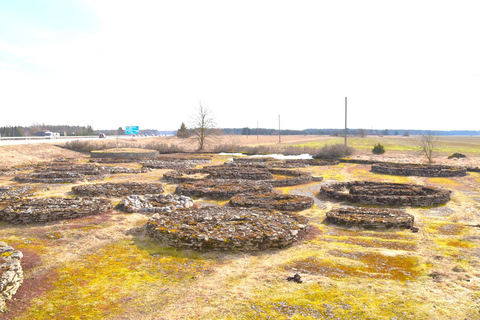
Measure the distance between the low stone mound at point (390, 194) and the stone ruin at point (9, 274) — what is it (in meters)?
13.1

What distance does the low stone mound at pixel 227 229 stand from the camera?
891cm

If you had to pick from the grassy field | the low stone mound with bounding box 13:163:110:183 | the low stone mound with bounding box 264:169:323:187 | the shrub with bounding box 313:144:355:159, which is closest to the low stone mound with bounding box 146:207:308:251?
the grassy field

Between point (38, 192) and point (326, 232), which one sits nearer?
point (326, 232)

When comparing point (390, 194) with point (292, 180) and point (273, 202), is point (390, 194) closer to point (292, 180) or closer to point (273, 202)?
point (292, 180)

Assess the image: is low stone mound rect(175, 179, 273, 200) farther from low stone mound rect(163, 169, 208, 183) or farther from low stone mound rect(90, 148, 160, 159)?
low stone mound rect(90, 148, 160, 159)

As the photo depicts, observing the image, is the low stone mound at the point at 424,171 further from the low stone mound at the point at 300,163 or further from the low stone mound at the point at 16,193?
the low stone mound at the point at 16,193

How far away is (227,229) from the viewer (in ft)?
31.5

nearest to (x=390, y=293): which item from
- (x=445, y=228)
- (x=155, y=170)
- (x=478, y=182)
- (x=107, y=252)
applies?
(x=445, y=228)

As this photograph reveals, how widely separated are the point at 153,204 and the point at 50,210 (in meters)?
3.80

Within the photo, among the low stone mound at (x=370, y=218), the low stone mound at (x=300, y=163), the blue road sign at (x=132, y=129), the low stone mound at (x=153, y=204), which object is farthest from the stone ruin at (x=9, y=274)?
the blue road sign at (x=132, y=129)

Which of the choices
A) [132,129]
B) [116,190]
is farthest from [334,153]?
[132,129]

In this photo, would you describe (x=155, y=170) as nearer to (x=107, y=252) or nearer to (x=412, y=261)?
(x=107, y=252)

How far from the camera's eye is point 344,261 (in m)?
8.27

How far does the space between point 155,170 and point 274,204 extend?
16.0 meters
